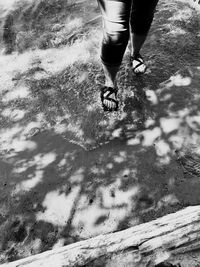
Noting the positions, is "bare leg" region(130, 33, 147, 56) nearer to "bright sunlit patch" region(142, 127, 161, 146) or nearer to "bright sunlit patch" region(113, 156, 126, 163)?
"bright sunlit patch" region(142, 127, 161, 146)

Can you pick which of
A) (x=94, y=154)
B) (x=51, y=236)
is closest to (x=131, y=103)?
(x=94, y=154)

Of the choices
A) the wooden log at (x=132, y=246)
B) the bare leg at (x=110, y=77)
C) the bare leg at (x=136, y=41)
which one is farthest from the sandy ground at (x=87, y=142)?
the wooden log at (x=132, y=246)

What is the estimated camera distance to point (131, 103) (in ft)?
9.21

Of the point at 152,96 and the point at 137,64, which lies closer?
the point at 152,96

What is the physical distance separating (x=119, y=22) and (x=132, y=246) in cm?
153

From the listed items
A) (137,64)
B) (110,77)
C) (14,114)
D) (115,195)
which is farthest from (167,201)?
(14,114)

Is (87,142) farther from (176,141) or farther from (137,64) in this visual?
(137,64)

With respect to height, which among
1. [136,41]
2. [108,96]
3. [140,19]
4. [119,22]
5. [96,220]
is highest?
[119,22]

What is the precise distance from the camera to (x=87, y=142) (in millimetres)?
2543

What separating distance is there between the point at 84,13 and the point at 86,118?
6.67 feet

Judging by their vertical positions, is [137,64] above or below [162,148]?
above

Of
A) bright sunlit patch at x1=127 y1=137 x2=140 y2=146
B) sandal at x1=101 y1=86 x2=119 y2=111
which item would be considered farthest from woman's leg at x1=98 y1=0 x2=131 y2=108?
bright sunlit patch at x1=127 y1=137 x2=140 y2=146

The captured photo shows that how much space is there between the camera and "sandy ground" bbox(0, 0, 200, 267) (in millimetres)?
2096

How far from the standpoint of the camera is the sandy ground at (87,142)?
2096 mm
